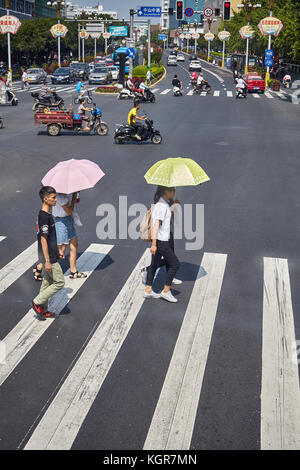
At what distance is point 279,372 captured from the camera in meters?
6.21

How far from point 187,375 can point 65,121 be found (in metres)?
19.4

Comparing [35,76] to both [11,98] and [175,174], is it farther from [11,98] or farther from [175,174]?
[175,174]

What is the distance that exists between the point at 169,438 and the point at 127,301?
10.4 ft

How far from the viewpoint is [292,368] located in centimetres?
632

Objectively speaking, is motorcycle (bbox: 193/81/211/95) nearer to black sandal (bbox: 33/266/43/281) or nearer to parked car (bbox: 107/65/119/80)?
parked car (bbox: 107/65/119/80)

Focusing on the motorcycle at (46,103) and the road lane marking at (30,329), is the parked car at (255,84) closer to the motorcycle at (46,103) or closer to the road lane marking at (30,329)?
the motorcycle at (46,103)

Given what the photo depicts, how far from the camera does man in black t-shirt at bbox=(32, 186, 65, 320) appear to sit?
7242 millimetres

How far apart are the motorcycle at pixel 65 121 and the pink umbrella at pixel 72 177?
53.4ft

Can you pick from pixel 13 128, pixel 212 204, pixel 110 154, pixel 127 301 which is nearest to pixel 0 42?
pixel 13 128

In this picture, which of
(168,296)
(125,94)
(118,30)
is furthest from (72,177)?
(118,30)

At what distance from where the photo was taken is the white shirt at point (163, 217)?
7.68 metres

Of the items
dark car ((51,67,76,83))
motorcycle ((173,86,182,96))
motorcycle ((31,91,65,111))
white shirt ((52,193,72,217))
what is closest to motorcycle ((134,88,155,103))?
motorcycle ((173,86,182,96))

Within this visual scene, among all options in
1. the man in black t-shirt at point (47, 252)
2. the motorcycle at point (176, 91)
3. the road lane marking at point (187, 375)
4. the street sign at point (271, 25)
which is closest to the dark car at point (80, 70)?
the motorcycle at point (176, 91)
